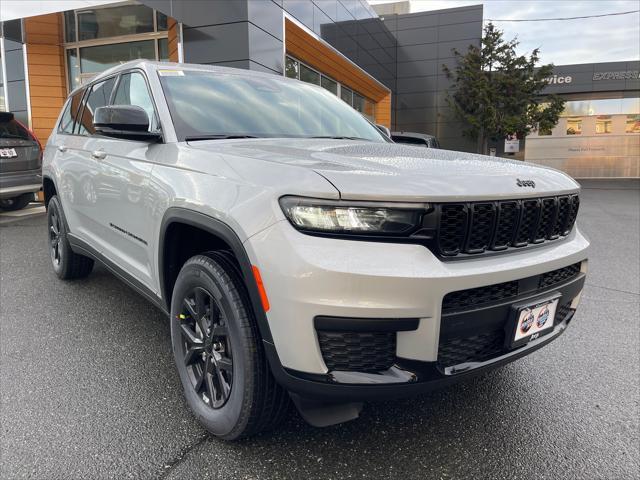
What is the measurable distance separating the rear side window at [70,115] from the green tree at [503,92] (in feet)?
68.0

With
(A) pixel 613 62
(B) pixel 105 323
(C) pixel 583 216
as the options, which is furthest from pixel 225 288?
(A) pixel 613 62

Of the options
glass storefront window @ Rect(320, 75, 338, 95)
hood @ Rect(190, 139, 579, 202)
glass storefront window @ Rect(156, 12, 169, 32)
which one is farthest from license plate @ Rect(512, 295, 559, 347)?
glass storefront window @ Rect(320, 75, 338, 95)

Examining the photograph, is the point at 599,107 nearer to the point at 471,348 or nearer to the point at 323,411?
the point at 471,348

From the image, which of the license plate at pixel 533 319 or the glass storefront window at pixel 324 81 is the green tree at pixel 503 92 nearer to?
the glass storefront window at pixel 324 81

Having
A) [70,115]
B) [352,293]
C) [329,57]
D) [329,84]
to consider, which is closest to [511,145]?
[329,84]

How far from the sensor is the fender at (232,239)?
1.74 metres

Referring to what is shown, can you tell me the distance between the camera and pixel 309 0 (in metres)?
12.5

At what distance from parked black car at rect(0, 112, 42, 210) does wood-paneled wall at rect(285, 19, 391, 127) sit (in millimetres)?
5982

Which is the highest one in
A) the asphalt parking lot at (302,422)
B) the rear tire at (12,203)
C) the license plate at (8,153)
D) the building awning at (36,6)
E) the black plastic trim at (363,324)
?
the building awning at (36,6)

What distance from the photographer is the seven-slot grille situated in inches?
67.9

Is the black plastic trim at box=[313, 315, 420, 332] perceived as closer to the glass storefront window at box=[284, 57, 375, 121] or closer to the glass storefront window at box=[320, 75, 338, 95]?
the glass storefront window at box=[284, 57, 375, 121]

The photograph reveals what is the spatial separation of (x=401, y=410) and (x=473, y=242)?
1032mm

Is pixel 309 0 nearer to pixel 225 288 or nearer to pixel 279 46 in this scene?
pixel 279 46

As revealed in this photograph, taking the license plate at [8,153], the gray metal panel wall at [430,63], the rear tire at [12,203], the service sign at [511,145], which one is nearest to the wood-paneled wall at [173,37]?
the license plate at [8,153]
